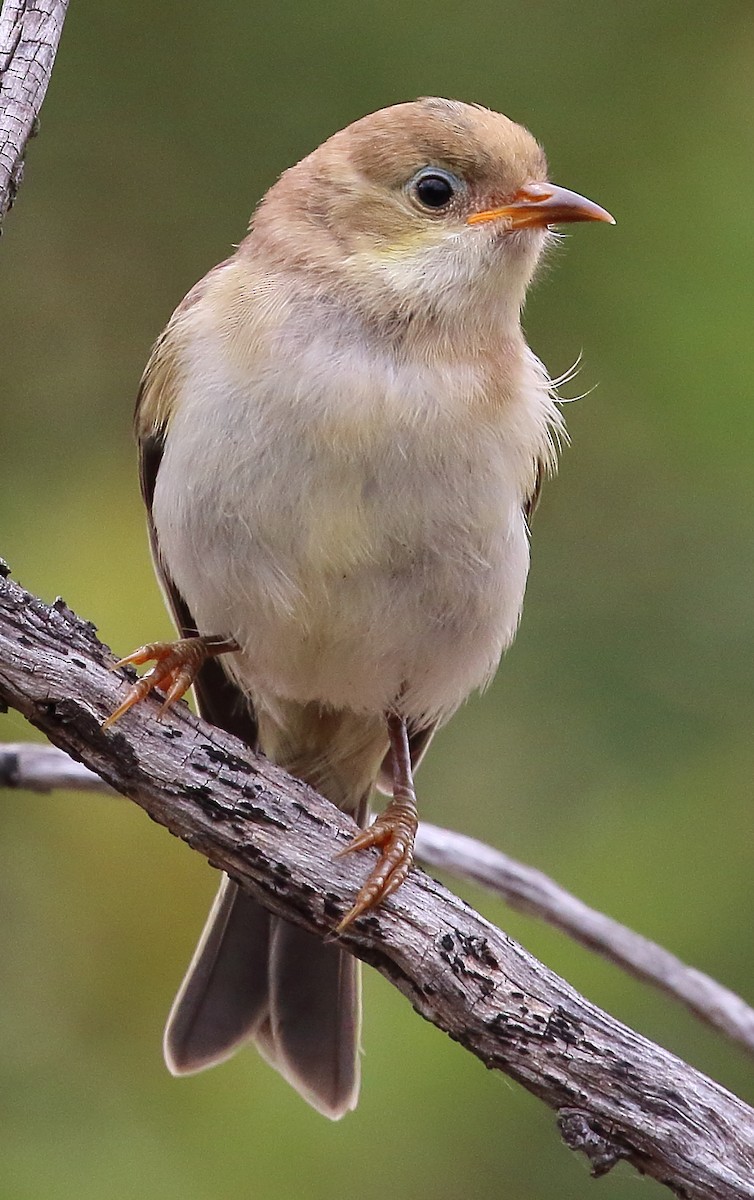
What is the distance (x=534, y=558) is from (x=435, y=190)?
134 cm

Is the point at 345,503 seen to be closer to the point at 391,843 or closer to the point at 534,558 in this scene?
the point at 391,843

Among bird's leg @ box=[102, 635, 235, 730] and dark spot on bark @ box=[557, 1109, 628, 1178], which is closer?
dark spot on bark @ box=[557, 1109, 628, 1178]

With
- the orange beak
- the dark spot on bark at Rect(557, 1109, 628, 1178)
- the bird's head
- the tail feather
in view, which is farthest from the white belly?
the dark spot on bark at Rect(557, 1109, 628, 1178)

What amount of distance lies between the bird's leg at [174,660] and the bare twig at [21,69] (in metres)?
0.81

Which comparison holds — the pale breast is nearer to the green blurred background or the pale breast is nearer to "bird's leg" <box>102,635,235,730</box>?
"bird's leg" <box>102,635,235,730</box>

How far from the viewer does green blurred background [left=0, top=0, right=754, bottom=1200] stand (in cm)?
389

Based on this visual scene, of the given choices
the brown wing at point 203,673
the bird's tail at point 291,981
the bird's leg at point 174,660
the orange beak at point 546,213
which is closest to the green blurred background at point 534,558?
the brown wing at point 203,673

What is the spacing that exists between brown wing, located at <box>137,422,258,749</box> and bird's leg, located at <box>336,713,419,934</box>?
488 millimetres

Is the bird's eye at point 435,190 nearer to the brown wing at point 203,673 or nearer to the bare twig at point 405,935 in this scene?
the brown wing at point 203,673

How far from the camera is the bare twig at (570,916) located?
131 inches

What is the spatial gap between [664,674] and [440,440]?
1331 millimetres

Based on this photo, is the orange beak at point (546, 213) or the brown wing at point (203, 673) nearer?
the orange beak at point (546, 213)

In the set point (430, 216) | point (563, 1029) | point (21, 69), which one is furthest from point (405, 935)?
point (21, 69)

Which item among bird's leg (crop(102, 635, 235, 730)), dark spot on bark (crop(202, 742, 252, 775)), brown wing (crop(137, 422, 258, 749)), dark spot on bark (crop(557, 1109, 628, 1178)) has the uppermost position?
brown wing (crop(137, 422, 258, 749))
